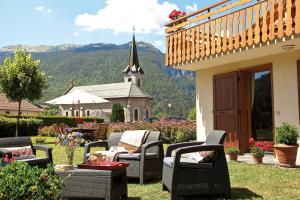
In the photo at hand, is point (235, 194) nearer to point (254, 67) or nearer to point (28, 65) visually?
point (254, 67)

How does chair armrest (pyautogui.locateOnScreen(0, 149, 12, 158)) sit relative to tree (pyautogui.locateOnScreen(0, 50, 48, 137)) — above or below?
below

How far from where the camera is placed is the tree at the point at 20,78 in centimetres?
1894

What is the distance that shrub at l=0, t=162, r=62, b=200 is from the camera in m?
2.67

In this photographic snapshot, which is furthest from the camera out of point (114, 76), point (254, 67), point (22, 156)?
point (114, 76)

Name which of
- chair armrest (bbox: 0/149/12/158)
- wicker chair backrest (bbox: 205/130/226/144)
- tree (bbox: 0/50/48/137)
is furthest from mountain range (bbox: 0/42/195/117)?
wicker chair backrest (bbox: 205/130/226/144)

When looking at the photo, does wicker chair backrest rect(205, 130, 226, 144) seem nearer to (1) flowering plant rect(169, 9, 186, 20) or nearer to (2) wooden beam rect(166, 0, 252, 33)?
(2) wooden beam rect(166, 0, 252, 33)

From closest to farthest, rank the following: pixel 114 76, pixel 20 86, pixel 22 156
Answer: pixel 22 156 < pixel 20 86 < pixel 114 76

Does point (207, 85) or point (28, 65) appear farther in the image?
point (28, 65)

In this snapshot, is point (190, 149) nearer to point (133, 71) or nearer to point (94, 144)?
point (94, 144)

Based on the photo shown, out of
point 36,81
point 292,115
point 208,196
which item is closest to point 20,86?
point 36,81

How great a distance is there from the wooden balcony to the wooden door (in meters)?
1.11

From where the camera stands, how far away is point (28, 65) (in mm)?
19281

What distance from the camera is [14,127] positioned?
21922mm

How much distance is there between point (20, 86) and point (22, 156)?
13.8 m
